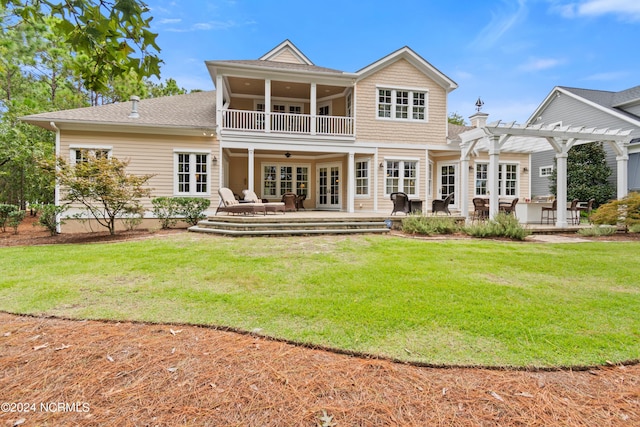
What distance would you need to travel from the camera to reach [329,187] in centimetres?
1639

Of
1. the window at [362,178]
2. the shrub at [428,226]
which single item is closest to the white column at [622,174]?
the shrub at [428,226]

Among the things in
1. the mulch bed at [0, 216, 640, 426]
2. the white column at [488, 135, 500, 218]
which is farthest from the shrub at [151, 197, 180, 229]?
the white column at [488, 135, 500, 218]

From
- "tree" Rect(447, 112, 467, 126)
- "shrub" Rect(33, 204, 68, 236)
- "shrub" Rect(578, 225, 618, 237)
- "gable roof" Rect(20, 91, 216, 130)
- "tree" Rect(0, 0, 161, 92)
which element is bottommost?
"shrub" Rect(578, 225, 618, 237)

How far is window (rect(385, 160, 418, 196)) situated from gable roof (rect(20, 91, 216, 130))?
746 centimetres

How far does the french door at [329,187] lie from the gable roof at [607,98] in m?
14.3

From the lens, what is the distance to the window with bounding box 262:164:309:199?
54.2 ft

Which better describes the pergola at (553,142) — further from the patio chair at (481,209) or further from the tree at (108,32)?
the tree at (108,32)

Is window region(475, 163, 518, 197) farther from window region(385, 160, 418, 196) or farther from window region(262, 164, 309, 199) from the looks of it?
window region(262, 164, 309, 199)

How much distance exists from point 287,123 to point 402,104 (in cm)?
510

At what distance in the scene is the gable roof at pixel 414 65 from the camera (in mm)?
14000

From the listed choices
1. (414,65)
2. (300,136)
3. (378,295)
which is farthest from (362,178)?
(378,295)

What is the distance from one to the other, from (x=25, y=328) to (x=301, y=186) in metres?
13.9

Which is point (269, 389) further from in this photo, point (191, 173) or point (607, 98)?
point (607, 98)

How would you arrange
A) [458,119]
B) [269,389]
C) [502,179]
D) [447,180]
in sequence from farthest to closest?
1. [458,119]
2. [502,179]
3. [447,180]
4. [269,389]
